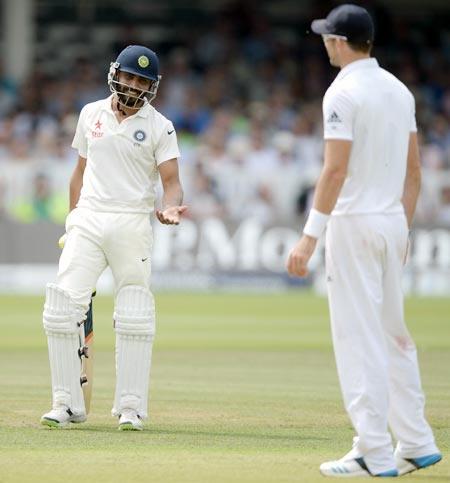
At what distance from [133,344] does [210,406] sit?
1204mm

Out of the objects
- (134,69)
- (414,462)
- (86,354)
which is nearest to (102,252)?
(86,354)

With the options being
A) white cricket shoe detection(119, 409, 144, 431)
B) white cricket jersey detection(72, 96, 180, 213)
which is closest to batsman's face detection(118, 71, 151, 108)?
white cricket jersey detection(72, 96, 180, 213)

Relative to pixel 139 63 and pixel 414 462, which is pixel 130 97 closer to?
pixel 139 63

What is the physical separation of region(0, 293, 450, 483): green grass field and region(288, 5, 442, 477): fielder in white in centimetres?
27

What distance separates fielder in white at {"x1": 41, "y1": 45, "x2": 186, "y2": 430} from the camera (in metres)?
7.56

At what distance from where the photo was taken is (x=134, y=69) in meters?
7.59

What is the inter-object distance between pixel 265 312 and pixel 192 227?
150 inches

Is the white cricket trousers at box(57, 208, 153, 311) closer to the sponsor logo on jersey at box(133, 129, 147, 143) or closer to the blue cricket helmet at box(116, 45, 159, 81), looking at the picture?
the sponsor logo on jersey at box(133, 129, 147, 143)

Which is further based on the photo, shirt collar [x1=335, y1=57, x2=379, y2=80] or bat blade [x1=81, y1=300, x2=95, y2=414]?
bat blade [x1=81, y1=300, x2=95, y2=414]

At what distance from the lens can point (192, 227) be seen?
21.2m

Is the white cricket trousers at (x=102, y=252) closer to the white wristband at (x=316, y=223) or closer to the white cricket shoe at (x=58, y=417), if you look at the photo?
the white cricket shoe at (x=58, y=417)

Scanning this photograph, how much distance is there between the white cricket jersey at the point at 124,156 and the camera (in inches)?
304

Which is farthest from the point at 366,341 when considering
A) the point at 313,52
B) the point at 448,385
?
the point at 313,52

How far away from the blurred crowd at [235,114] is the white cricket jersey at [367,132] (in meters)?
15.3
